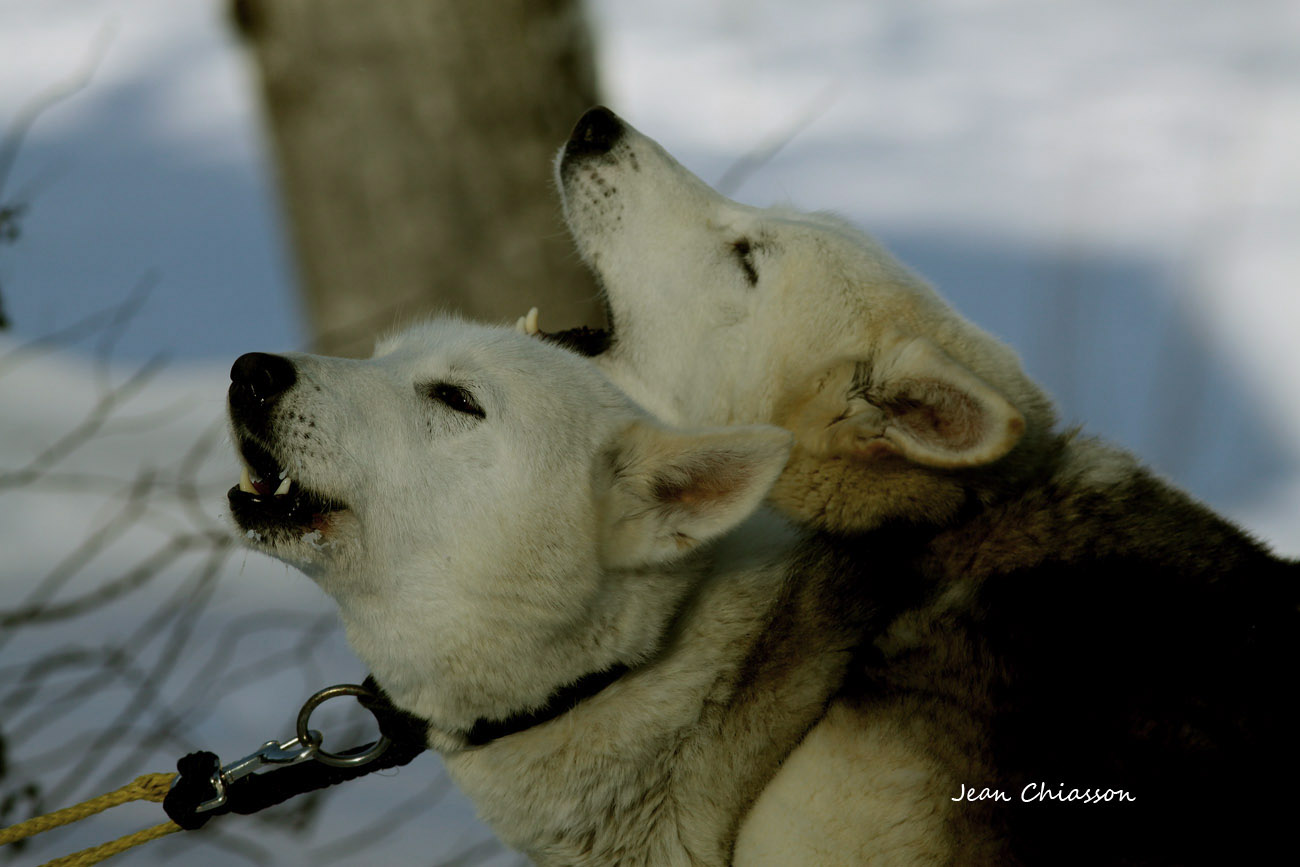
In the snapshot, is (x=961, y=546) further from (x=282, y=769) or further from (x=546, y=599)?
(x=282, y=769)

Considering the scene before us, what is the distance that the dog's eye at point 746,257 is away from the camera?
3.47 meters

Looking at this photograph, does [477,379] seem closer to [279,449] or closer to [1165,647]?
[279,449]

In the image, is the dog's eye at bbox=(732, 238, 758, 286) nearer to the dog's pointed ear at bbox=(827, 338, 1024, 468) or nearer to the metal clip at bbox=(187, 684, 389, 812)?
the dog's pointed ear at bbox=(827, 338, 1024, 468)

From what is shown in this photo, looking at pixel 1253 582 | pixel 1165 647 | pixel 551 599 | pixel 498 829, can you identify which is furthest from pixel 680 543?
pixel 1253 582

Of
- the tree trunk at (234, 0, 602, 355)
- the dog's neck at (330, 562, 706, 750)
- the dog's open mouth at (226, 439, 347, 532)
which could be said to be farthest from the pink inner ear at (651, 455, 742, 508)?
the tree trunk at (234, 0, 602, 355)

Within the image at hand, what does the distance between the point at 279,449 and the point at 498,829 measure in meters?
1.08

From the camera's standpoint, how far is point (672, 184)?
358 centimetres

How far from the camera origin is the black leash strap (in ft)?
8.55

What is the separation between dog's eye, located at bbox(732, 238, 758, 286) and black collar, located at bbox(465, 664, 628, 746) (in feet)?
4.67

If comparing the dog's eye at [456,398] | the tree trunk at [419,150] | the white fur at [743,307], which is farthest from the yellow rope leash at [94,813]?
the tree trunk at [419,150]
